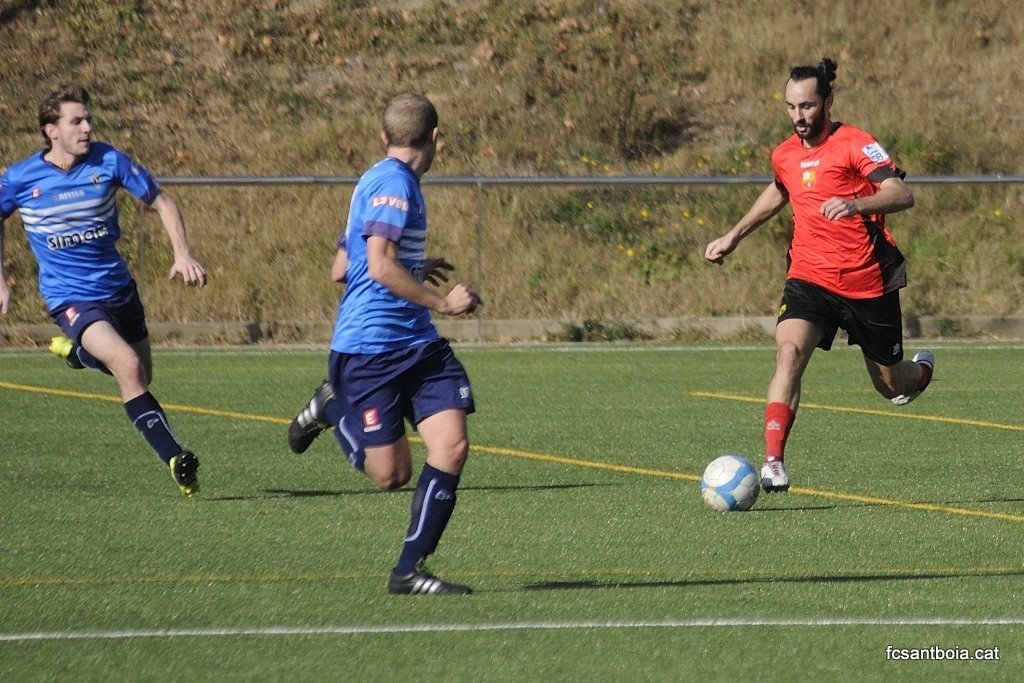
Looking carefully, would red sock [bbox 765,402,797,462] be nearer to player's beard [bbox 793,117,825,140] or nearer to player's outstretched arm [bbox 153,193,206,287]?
player's beard [bbox 793,117,825,140]

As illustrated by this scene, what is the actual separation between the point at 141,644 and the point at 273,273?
14.3m

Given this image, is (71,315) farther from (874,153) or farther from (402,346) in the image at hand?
(874,153)

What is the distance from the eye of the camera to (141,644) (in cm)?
558

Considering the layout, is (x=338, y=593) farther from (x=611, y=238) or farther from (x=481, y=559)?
(x=611, y=238)

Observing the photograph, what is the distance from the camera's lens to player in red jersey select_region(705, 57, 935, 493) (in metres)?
8.57

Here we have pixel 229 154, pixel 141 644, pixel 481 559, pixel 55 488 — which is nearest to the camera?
pixel 141 644

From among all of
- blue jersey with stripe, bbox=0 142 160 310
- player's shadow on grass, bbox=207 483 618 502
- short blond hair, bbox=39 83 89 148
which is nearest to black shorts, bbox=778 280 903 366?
player's shadow on grass, bbox=207 483 618 502

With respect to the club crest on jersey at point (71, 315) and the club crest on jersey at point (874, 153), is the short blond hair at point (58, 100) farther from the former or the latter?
the club crest on jersey at point (874, 153)

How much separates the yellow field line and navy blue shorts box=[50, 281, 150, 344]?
93.2 inches

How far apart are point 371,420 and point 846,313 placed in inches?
133

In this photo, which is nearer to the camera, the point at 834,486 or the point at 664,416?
the point at 834,486

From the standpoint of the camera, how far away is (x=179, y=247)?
8.62m

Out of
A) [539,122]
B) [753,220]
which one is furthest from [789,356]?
[539,122]

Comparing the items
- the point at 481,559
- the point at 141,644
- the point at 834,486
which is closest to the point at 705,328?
the point at 834,486
